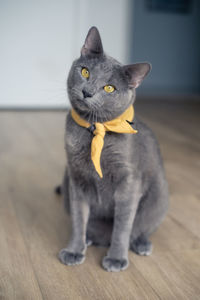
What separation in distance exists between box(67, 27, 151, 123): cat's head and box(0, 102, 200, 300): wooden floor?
0.46 m

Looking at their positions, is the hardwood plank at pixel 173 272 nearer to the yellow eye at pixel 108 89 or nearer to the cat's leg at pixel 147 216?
the cat's leg at pixel 147 216

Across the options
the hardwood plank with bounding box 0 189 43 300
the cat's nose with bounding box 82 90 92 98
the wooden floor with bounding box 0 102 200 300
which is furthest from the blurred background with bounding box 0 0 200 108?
the cat's nose with bounding box 82 90 92 98

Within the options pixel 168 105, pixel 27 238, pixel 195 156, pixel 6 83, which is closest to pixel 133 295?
pixel 27 238

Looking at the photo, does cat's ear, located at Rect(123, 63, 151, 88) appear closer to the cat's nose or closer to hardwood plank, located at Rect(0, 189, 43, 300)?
the cat's nose

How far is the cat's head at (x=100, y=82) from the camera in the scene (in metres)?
0.98

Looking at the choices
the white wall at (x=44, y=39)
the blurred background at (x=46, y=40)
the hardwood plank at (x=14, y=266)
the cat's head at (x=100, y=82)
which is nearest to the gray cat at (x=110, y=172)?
the cat's head at (x=100, y=82)

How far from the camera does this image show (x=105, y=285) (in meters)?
1.00

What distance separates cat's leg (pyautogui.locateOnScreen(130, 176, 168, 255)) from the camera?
1.19 m

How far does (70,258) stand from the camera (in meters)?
1.11

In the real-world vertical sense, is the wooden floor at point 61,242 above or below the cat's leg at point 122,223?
below

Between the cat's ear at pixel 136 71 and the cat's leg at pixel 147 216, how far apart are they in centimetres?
35

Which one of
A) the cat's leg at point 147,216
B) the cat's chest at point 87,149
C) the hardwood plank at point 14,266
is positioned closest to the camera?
the hardwood plank at point 14,266

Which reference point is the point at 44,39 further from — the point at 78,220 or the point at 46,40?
the point at 78,220

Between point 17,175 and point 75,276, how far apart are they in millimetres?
944
